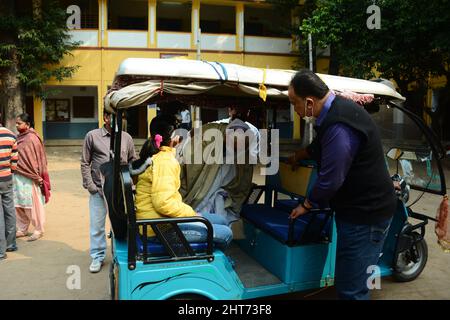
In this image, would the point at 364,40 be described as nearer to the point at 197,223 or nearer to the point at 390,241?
the point at 390,241

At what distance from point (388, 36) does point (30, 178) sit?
40.0ft

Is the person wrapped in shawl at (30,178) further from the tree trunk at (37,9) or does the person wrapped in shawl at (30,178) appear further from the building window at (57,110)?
the building window at (57,110)

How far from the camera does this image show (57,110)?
21016 millimetres

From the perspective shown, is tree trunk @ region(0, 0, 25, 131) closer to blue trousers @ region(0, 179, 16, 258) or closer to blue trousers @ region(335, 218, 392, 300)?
blue trousers @ region(0, 179, 16, 258)

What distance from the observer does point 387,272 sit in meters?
3.99

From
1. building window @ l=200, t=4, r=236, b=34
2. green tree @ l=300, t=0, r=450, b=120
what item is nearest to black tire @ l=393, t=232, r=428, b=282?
green tree @ l=300, t=0, r=450, b=120

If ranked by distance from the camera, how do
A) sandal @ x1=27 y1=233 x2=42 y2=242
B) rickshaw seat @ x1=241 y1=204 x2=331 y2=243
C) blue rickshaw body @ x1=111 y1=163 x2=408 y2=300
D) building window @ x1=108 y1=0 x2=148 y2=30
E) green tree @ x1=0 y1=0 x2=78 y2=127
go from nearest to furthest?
blue rickshaw body @ x1=111 y1=163 x2=408 y2=300, rickshaw seat @ x1=241 y1=204 x2=331 y2=243, sandal @ x1=27 y1=233 x2=42 y2=242, green tree @ x1=0 y1=0 x2=78 y2=127, building window @ x1=108 y1=0 x2=148 y2=30

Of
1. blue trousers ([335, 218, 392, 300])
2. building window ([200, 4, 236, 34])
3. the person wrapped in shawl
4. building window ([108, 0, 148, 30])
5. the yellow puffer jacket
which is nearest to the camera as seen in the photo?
blue trousers ([335, 218, 392, 300])

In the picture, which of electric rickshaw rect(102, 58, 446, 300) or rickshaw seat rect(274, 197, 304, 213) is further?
rickshaw seat rect(274, 197, 304, 213)

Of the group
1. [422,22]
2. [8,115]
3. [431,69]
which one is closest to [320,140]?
[422,22]

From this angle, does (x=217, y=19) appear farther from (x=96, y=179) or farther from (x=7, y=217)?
(x=96, y=179)

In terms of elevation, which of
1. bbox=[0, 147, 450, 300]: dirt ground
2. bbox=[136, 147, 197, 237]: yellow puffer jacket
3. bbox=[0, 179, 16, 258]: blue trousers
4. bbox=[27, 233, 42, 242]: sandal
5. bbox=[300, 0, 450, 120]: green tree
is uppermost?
bbox=[300, 0, 450, 120]: green tree

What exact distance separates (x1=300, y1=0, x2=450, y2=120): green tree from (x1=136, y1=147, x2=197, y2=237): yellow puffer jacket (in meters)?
11.6

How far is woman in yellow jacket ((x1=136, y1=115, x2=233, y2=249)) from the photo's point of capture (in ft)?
9.95
